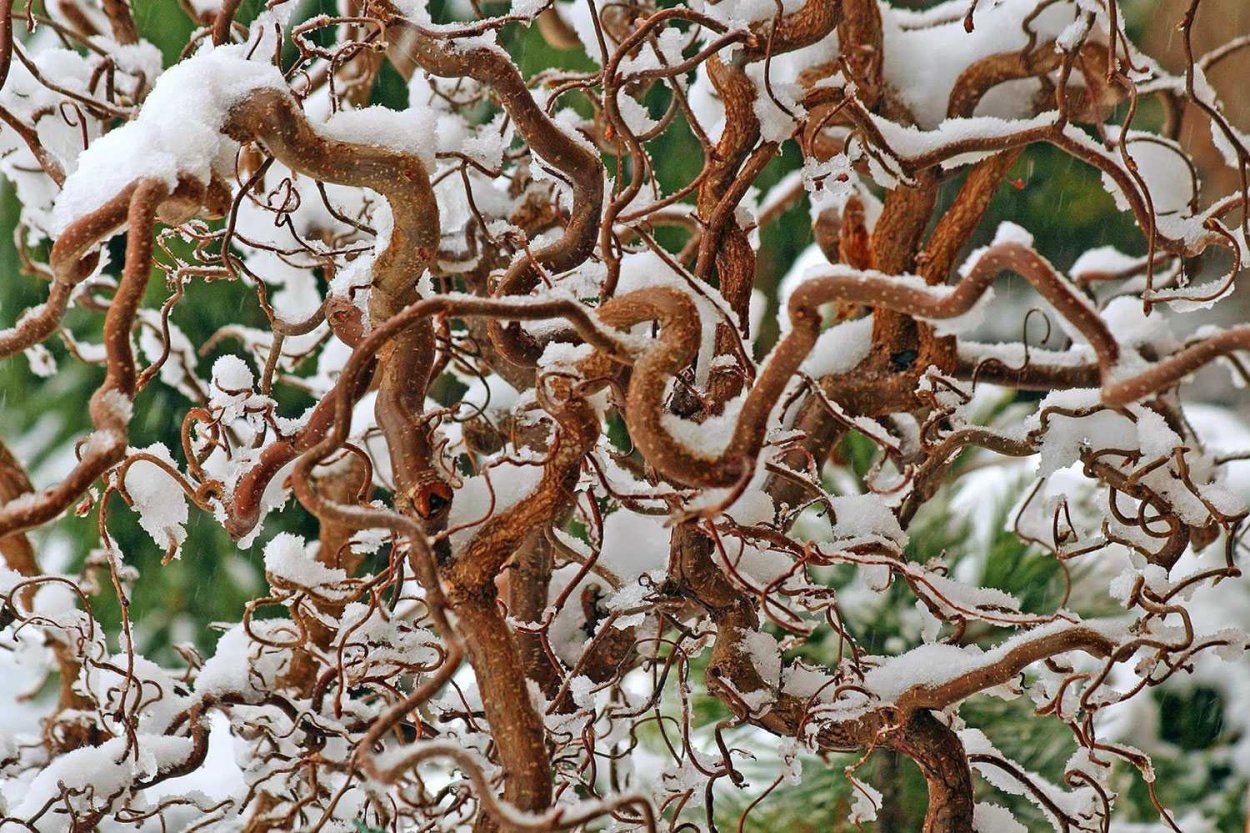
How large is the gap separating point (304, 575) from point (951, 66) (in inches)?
16.6

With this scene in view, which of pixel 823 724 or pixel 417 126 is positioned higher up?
pixel 417 126

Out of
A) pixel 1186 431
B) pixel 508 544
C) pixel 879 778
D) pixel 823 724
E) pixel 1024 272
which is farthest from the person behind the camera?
pixel 879 778

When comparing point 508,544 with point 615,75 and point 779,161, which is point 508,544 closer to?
point 615,75

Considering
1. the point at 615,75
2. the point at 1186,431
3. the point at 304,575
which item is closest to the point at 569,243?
the point at 615,75

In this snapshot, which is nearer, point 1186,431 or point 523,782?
point 523,782

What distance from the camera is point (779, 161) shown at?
3.29 feet

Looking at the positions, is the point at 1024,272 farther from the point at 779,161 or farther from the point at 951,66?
the point at 779,161

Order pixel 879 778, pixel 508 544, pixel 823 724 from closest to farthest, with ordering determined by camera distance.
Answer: pixel 508 544 → pixel 823 724 → pixel 879 778

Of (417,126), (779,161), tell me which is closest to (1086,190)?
(779,161)

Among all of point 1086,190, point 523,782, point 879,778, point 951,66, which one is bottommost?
point 523,782

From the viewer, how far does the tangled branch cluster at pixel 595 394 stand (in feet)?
1.02

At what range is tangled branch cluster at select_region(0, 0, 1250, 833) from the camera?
0.31 meters

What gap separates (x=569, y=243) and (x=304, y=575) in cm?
19

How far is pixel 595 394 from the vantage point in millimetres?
375
